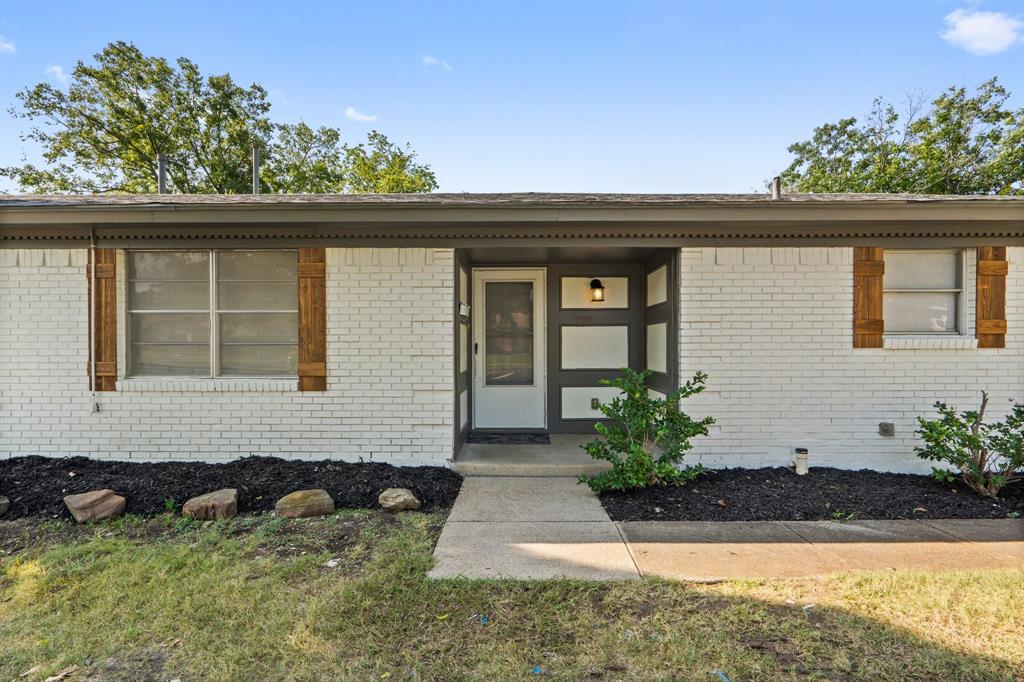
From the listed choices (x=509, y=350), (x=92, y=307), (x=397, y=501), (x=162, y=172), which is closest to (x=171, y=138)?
(x=162, y=172)

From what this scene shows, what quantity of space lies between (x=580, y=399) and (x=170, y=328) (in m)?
4.78

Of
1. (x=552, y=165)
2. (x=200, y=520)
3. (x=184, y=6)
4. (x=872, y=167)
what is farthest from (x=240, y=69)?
(x=872, y=167)

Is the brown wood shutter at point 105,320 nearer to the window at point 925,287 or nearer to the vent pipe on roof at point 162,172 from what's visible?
the vent pipe on roof at point 162,172

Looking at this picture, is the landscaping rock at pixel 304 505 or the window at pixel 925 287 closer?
the landscaping rock at pixel 304 505

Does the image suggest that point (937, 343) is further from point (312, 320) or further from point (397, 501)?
point (312, 320)

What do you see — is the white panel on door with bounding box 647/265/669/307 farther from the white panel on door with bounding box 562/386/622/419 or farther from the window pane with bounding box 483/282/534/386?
the window pane with bounding box 483/282/534/386

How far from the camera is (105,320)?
4969mm

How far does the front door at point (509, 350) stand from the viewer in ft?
21.0

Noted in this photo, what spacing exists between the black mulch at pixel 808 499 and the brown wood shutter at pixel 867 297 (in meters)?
1.36

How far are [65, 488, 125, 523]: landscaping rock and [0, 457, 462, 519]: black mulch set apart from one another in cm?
12

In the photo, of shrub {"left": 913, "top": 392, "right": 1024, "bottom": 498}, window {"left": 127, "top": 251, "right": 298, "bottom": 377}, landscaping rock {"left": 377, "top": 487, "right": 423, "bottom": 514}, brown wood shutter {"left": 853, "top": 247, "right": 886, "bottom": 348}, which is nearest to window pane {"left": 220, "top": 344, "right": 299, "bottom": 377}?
window {"left": 127, "top": 251, "right": 298, "bottom": 377}

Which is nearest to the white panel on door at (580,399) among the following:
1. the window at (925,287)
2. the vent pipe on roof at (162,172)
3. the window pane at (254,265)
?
the window at (925,287)

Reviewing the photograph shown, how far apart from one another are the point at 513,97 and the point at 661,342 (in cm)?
729

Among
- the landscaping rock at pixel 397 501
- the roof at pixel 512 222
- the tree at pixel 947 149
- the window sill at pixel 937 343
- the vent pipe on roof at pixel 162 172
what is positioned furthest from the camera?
the tree at pixel 947 149
